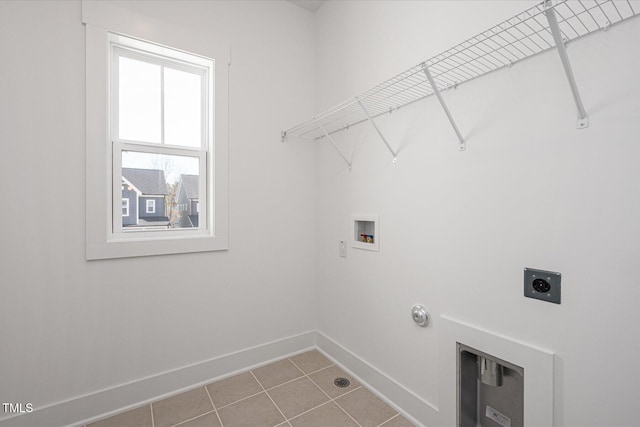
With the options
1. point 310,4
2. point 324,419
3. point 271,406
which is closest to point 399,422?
point 324,419

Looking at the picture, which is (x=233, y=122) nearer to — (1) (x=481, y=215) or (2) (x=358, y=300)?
(2) (x=358, y=300)

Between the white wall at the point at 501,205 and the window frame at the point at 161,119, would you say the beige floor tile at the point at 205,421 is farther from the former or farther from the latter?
the window frame at the point at 161,119

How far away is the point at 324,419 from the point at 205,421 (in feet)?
2.11

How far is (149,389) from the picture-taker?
1726 mm

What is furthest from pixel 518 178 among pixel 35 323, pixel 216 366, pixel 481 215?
pixel 35 323

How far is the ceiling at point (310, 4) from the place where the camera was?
224 cm

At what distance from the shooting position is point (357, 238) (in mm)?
1985

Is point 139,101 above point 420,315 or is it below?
above

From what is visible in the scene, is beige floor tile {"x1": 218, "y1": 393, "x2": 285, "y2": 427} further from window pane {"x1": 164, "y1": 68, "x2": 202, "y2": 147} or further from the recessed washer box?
window pane {"x1": 164, "y1": 68, "x2": 202, "y2": 147}

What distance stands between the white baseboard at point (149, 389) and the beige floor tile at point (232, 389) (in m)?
0.06

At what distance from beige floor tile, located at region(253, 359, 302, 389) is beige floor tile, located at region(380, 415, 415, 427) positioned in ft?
2.20

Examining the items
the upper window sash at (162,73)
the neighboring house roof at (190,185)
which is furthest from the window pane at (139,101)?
the neighboring house roof at (190,185)

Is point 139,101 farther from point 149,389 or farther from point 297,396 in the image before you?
point 297,396

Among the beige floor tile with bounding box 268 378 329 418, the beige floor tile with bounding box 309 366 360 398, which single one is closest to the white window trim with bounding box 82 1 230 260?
the beige floor tile with bounding box 268 378 329 418
